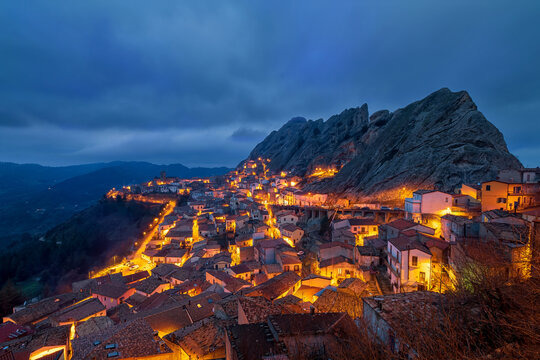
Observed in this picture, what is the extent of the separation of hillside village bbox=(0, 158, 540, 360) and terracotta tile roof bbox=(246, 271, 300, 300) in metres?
0.14

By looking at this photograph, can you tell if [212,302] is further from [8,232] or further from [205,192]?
[8,232]

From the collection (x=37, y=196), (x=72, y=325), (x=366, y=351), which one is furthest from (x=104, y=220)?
(x=37, y=196)

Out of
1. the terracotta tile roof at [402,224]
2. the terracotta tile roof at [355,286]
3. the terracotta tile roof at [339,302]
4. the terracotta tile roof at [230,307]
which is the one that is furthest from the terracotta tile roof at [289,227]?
the terracotta tile roof at [230,307]

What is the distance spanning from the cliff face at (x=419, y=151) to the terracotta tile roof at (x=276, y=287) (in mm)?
24235

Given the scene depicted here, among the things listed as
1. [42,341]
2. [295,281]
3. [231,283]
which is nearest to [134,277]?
[231,283]

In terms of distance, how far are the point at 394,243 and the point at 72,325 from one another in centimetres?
2772

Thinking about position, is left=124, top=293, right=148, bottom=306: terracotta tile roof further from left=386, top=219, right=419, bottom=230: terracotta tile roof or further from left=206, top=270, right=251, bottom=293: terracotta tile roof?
left=386, top=219, right=419, bottom=230: terracotta tile roof

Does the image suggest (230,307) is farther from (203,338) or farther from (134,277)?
(134,277)

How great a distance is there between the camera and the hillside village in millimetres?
8422

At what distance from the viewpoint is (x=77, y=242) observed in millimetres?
58000

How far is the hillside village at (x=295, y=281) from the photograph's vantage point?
842cm

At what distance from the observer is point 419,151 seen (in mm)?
42781

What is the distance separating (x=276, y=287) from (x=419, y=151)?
34.9 m

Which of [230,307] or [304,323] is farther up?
[304,323]
